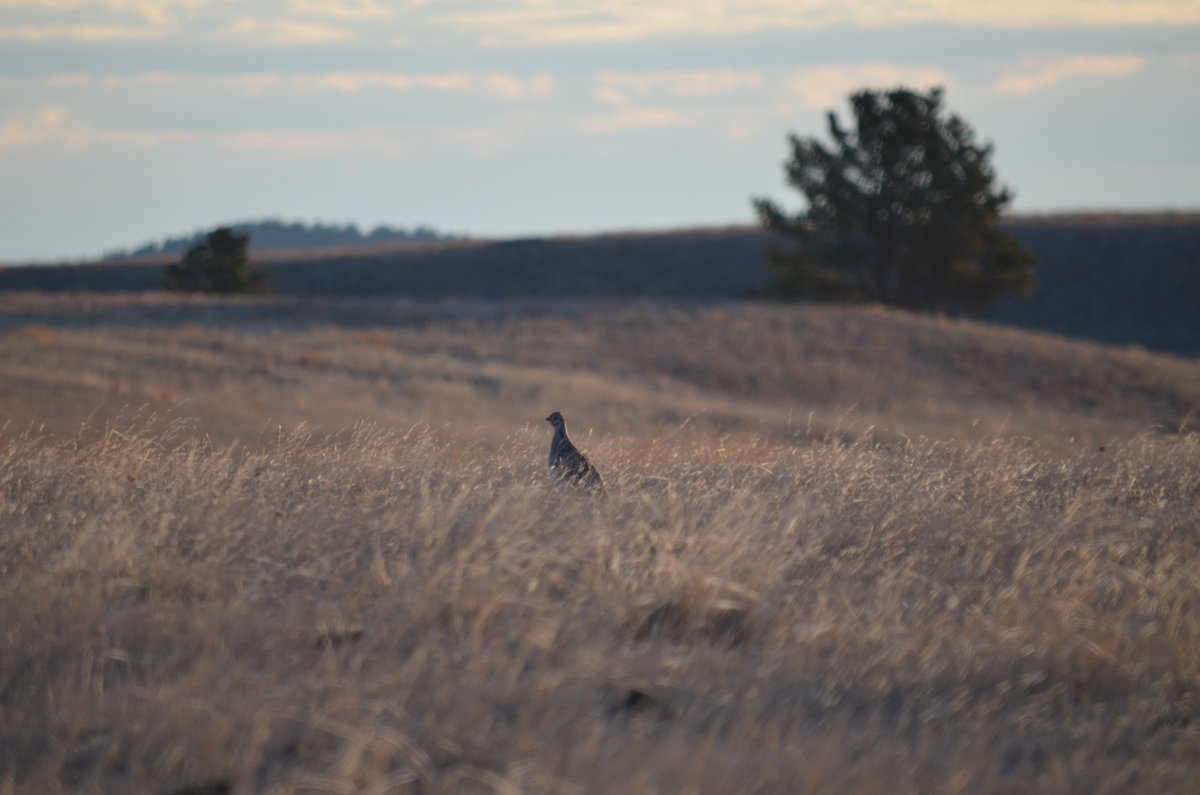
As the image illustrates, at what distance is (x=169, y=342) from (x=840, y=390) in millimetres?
18617

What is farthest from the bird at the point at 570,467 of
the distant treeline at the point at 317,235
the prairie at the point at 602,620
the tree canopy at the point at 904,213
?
the distant treeline at the point at 317,235

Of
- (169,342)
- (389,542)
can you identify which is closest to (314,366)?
(169,342)

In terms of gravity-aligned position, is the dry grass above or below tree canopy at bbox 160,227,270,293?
below

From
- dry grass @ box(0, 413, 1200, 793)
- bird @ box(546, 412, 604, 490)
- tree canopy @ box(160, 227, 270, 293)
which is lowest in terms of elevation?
dry grass @ box(0, 413, 1200, 793)

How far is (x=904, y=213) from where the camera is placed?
4359 cm

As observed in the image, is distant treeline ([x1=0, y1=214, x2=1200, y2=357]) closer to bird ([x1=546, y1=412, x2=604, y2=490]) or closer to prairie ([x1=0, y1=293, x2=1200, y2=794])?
bird ([x1=546, y1=412, x2=604, y2=490])

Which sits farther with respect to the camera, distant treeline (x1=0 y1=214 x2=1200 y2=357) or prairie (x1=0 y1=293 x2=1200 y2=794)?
distant treeline (x1=0 y1=214 x2=1200 y2=357)

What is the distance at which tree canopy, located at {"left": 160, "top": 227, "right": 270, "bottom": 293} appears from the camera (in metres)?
48.9

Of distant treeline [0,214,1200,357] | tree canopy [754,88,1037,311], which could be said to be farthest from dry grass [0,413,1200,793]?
distant treeline [0,214,1200,357]

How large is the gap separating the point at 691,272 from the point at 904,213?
25413 millimetres

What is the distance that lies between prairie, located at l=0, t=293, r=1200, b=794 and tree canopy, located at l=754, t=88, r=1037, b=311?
119 feet

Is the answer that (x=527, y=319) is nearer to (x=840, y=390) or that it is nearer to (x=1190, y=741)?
(x=840, y=390)

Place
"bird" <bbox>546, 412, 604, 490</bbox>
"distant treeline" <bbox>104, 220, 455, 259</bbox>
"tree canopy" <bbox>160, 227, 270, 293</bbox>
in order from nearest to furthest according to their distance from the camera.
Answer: "bird" <bbox>546, 412, 604, 490</bbox>, "tree canopy" <bbox>160, 227, 270, 293</bbox>, "distant treeline" <bbox>104, 220, 455, 259</bbox>

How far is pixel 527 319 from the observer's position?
37812 mm
